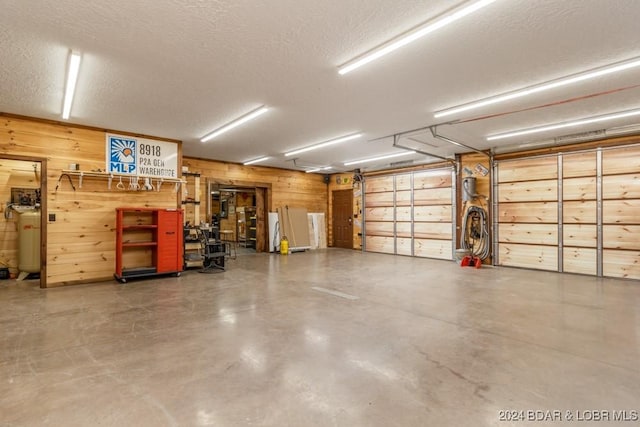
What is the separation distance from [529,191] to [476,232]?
4.79ft

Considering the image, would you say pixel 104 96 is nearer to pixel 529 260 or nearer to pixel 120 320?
pixel 120 320

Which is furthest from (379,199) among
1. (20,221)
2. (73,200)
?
(20,221)

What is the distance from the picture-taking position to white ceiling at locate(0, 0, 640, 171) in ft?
8.21

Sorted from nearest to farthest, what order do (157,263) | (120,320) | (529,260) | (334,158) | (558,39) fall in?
(558,39)
(120,320)
(157,263)
(529,260)
(334,158)

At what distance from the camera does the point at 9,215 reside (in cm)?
636

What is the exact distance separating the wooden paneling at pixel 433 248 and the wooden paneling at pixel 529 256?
51.6 inches

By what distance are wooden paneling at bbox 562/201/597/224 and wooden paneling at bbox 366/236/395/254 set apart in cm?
442

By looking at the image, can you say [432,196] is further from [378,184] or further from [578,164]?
[578,164]

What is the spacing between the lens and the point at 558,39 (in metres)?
2.88

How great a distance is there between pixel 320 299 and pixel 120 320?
7.99 feet

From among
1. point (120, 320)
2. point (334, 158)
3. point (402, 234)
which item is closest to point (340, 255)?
point (402, 234)

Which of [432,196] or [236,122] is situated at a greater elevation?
[236,122]

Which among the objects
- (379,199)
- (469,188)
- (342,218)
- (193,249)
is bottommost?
(193,249)

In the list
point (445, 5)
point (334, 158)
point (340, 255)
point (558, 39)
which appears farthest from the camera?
point (340, 255)
